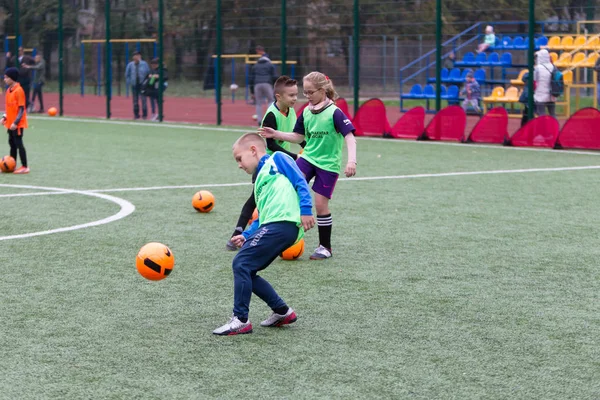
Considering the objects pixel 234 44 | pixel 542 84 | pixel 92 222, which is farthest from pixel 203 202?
pixel 234 44

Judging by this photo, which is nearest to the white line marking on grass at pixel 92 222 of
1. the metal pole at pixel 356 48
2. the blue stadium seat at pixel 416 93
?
the metal pole at pixel 356 48

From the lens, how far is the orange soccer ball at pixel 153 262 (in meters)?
6.80

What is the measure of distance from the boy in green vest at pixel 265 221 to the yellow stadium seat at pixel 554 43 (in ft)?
76.2

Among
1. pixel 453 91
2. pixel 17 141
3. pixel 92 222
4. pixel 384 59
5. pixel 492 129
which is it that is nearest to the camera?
pixel 92 222

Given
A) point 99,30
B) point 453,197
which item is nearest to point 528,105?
point 453,197

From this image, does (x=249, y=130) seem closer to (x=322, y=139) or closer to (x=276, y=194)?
(x=322, y=139)

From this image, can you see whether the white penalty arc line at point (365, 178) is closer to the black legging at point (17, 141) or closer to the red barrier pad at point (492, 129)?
the black legging at point (17, 141)

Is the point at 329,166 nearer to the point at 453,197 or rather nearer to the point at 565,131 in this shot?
the point at 453,197

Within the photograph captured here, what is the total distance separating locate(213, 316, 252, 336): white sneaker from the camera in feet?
19.7

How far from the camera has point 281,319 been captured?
6.16 m

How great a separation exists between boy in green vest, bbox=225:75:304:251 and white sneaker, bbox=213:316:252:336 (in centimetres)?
291

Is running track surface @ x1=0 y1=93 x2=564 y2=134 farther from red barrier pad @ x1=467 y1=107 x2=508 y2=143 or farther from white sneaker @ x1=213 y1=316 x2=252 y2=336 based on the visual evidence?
white sneaker @ x1=213 y1=316 x2=252 y2=336

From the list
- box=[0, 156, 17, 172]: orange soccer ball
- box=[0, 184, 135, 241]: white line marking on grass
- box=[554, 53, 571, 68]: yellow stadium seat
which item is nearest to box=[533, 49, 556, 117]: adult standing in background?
box=[554, 53, 571, 68]: yellow stadium seat

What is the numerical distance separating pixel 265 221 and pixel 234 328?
68 cm
